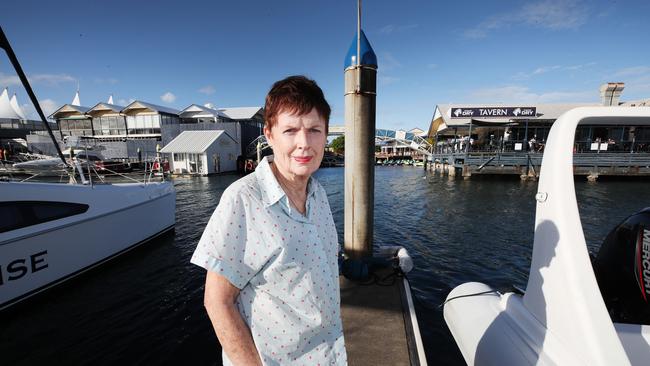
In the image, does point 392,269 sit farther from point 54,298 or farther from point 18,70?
point 54,298

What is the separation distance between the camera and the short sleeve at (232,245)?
3.58 ft

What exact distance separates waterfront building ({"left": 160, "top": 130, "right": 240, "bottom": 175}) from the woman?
30.7 m

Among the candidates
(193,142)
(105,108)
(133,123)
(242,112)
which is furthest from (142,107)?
(193,142)

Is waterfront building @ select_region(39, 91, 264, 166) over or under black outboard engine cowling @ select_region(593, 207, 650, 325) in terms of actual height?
over

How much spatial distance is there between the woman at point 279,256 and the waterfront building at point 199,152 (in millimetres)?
30735

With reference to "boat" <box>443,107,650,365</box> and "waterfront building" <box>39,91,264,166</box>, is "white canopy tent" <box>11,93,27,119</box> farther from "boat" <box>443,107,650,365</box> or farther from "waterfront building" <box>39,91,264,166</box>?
"boat" <box>443,107,650,365</box>

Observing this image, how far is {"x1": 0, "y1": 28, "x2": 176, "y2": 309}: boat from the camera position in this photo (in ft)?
16.3

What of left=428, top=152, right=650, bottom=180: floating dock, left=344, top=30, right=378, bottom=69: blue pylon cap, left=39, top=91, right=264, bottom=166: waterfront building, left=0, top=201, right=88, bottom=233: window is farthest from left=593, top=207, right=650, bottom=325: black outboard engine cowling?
left=39, top=91, right=264, bottom=166: waterfront building

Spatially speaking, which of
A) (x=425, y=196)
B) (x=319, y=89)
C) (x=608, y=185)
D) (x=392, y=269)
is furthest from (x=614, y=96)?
(x=319, y=89)

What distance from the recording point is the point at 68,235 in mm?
5945

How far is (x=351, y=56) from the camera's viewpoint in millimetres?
4395

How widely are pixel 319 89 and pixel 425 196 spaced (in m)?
18.0

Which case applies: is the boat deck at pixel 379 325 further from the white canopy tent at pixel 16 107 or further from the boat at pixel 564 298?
the white canopy tent at pixel 16 107

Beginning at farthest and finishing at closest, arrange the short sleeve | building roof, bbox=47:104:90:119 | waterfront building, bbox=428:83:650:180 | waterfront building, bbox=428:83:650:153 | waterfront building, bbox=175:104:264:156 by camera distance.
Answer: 1. building roof, bbox=47:104:90:119
2. waterfront building, bbox=175:104:264:156
3. waterfront building, bbox=428:83:650:153
4. waterfront building, bbox=428:83:650:180
5. the short sleeve
